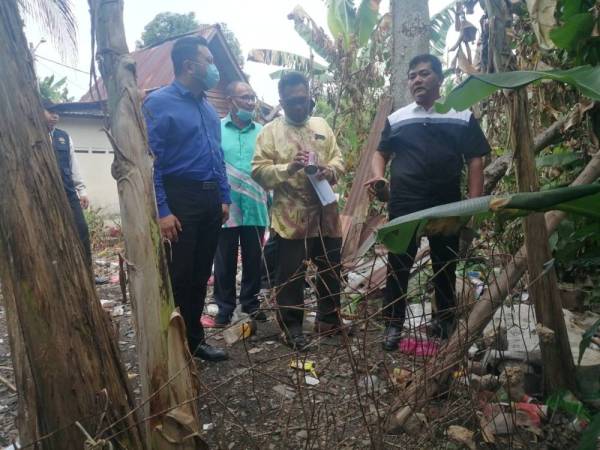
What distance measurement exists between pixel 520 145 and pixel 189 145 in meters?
1.72

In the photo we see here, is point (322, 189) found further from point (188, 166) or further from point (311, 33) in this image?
point (311, 33)

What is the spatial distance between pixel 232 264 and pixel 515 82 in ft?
8.90

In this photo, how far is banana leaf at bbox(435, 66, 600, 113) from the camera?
1394mm

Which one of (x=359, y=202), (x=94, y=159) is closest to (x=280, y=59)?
(x=94, y=159)

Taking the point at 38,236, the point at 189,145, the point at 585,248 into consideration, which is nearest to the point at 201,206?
the point at 189,145

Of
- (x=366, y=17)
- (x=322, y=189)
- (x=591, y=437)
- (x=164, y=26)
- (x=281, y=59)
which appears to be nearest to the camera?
(x=591, y=437)

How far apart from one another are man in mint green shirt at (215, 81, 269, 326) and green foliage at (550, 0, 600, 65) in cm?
227

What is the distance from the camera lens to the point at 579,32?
197 centimetres

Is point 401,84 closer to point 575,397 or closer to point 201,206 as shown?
point 201,206

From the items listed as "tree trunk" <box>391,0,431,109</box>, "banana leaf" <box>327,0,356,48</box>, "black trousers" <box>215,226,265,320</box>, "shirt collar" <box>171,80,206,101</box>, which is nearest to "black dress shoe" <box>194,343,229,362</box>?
"black trousers" <box>215,226,265,320</box>

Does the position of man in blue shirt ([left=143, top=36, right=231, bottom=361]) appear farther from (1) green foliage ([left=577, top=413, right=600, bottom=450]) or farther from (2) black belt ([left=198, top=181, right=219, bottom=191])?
(1) green foliage ([left=577, top=413, right=600, bottom=450])

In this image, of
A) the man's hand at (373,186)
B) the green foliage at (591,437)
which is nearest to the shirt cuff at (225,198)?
the man's hand at (373,186)

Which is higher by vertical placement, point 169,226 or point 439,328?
point 169,226

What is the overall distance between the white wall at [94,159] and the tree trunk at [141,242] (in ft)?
33.7
